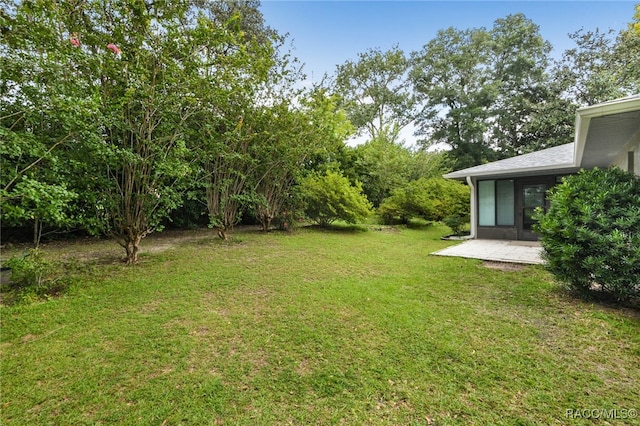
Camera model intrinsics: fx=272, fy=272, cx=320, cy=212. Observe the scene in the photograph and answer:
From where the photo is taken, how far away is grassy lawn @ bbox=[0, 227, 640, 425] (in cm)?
187

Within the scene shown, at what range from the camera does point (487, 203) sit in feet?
30.1

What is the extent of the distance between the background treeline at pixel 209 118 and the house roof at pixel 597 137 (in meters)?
3.82

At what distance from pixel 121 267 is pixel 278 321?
3.73m

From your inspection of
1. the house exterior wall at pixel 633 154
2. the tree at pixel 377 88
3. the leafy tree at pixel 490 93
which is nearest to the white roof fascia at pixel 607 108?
the house exterior wall at pixel 633 154

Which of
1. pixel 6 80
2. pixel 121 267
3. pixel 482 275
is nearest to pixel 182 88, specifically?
pixel 6 80

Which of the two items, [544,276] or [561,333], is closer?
[561,333]

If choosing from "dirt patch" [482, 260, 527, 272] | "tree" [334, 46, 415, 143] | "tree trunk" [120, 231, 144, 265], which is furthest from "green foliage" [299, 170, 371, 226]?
"tree" [334, 46, 415, 143]

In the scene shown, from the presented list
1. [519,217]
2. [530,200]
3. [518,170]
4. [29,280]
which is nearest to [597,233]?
[518,170]

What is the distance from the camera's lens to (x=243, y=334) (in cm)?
286

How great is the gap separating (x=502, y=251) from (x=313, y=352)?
248 inches

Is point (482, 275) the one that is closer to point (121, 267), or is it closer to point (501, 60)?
point (121, 267)

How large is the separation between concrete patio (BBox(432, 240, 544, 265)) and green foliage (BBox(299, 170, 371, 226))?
3.35 meters

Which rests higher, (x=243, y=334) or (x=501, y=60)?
(x=501, y=60)

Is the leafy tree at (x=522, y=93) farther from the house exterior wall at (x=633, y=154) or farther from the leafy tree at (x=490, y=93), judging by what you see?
the house exterior wall at (x=633, y=154)
